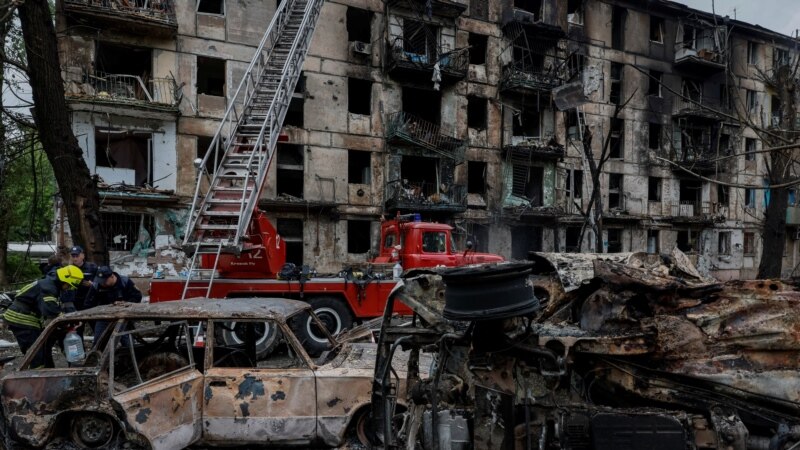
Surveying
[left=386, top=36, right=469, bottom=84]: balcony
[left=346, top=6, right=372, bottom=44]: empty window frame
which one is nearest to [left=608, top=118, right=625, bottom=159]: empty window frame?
[left=386, top=36, right=469, bottom=84]: balcony

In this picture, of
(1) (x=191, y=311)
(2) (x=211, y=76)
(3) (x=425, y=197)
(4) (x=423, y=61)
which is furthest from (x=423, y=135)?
(1) (x=191, y=311)

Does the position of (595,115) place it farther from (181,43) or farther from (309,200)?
(181,43)

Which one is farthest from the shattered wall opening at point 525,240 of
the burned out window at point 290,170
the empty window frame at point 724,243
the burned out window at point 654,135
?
the empty window frame at point 724,243

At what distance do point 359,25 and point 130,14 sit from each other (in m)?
9.57

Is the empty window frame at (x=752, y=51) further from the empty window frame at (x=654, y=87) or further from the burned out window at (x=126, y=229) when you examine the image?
the burned out window at (x=126, y=229)

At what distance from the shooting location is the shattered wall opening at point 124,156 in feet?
54.2

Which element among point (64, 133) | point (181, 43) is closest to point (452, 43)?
point (181, 43)

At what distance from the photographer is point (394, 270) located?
10039mm

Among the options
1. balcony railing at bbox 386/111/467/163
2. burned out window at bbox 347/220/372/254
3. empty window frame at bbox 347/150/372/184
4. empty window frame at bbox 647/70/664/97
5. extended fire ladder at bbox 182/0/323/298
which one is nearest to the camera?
extended fire ladder at bbox 182/0/323/298

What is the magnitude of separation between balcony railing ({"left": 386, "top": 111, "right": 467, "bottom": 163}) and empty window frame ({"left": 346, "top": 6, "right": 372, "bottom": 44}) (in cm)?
398

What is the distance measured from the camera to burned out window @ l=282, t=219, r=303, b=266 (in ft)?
61.6

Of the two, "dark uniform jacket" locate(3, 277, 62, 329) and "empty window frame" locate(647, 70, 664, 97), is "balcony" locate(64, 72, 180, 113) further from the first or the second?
"empty window frame" locate(647, 70, 664, 97)

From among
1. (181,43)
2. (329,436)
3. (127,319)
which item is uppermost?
(181,43)

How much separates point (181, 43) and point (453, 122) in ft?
38.3
